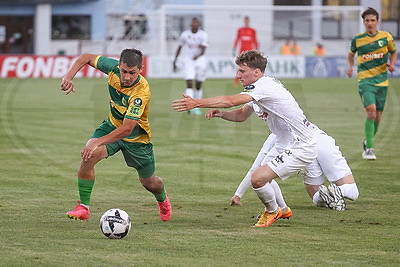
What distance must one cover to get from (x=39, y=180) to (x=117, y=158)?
2.60 m

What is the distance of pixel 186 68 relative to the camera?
896 inches

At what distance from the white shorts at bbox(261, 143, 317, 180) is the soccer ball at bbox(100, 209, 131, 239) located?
161cm

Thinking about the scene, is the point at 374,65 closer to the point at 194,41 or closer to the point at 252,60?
the point at 252,60

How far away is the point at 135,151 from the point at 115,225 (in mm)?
1192

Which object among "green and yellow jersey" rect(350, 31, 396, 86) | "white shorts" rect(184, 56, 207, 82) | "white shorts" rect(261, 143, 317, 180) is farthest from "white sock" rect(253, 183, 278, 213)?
"white shorts" rect(184, 56, 207, 82)

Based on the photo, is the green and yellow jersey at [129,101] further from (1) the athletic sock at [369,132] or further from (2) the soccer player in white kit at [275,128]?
(1) the athletic sock at [369,132]

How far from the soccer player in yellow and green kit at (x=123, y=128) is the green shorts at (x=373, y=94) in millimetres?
6185

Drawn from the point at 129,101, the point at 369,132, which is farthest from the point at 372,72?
the point at 129,101

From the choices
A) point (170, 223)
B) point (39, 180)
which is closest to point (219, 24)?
point (39, 180)

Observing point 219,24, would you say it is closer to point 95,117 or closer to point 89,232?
point 95,117

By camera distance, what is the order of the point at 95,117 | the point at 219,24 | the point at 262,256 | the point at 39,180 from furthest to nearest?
the point at 219,24 < the point at 95,117 < the point at 39,180 < the point at 262,256

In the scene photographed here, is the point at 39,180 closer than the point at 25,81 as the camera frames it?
Yes

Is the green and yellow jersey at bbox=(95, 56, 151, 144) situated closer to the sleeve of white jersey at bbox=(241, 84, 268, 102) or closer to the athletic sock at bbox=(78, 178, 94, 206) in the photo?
the athletic sock at bbox=(78, 178, 94, 206)

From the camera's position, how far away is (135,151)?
8234 millimetres
